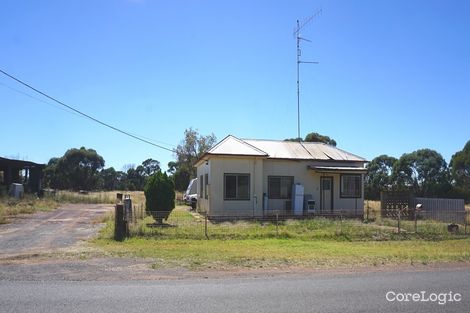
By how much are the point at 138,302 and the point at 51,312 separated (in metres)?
1.34

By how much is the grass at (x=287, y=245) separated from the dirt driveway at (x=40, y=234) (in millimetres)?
1114

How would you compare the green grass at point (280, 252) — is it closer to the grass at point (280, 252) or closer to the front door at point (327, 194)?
the grass at point (280, 252)

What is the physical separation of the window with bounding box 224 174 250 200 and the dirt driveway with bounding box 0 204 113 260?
678 cm

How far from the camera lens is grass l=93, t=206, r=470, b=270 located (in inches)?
512

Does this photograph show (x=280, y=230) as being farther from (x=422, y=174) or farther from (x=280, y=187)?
(x=422, y=174)

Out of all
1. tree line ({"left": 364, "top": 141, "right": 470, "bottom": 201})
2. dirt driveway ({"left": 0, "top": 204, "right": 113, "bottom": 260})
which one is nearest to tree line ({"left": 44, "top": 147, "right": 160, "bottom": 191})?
tree line ({"left": 364, "top": 141, "right": 470, "bottom": 201})

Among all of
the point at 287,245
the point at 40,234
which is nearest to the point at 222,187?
the point at 287,245

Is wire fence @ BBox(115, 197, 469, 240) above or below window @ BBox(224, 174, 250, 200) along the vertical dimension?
below

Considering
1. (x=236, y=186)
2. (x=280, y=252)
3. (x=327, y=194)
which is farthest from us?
A: (x=327, y=194)

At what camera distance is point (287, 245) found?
651 inches

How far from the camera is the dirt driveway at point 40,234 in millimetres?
14500

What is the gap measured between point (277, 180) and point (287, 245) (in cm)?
1063

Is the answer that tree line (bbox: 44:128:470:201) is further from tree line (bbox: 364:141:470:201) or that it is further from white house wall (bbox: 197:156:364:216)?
white house wall (bbox: 197:156:364:216)

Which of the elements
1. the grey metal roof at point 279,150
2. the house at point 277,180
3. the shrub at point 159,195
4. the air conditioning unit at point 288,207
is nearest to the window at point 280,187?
the house at point 277,180
